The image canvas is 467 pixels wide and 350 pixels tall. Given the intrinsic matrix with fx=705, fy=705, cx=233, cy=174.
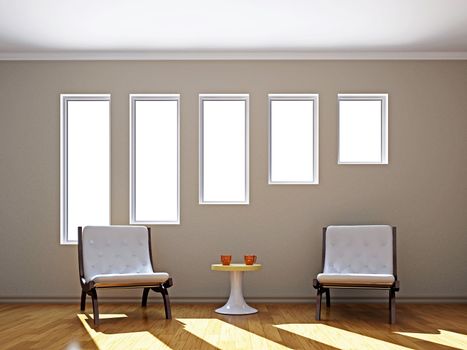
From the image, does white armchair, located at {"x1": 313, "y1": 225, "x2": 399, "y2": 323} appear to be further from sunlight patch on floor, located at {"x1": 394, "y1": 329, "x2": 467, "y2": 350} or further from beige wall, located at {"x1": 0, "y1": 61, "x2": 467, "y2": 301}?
sunlight patch on floor, located at {"x1": 394, "y1": 329, "x2": 467, "y2": 350}

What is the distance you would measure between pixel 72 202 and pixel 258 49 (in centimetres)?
256

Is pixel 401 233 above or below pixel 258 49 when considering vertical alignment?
below

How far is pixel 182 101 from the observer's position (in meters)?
7.48

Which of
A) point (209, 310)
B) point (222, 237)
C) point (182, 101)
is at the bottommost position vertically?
point (209, 310)

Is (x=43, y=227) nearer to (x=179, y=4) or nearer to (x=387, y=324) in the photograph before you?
(x=179, y=4)

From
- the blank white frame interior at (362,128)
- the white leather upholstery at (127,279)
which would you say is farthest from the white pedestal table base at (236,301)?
the blank white frame interior at (362,128)

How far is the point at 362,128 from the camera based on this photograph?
298 inches

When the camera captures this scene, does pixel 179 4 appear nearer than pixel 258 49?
Yes

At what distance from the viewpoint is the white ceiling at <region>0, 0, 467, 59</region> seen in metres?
5.84

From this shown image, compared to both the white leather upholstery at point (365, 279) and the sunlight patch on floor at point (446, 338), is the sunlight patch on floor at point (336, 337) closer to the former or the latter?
the sunlight patch on floor at point (446, 338)

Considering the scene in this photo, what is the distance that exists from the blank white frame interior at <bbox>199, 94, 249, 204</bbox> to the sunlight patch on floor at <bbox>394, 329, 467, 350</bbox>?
270 cm

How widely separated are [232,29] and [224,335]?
2839 mm

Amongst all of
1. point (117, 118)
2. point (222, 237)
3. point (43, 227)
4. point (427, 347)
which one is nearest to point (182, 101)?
point (117, 118)

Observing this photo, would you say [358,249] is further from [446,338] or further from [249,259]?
[446,338]
